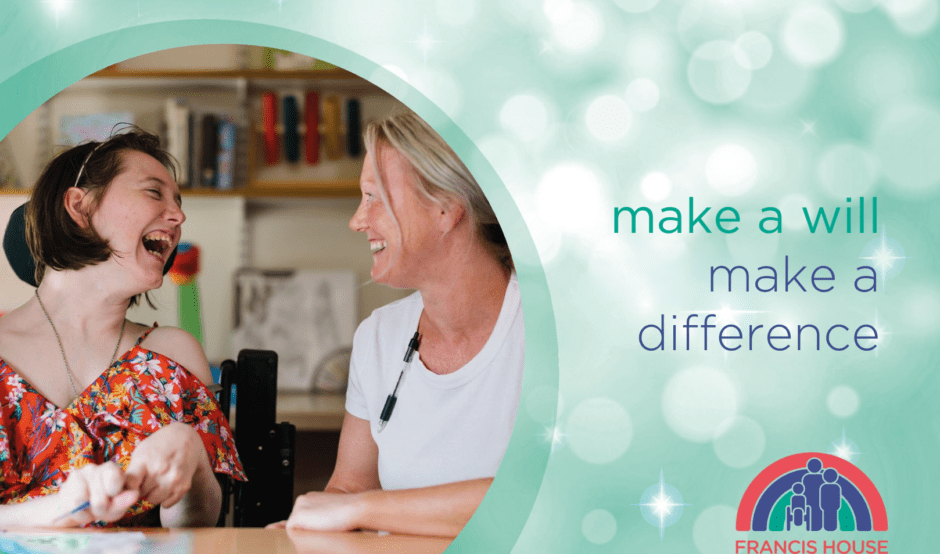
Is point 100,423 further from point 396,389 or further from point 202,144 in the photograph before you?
point 202,144

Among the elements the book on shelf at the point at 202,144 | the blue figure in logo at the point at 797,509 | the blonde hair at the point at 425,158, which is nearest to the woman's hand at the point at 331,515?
the blonde hair at the point at 425,158

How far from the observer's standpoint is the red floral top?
4.14ft

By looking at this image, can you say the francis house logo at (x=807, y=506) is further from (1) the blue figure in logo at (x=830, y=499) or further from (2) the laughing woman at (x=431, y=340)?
(2) the laughing woman at (x=431, y=340)

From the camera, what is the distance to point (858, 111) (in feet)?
3.48

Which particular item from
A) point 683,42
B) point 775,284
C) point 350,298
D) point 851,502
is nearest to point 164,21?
point 683,42

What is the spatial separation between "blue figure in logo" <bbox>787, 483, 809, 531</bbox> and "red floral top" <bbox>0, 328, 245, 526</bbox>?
86 cm

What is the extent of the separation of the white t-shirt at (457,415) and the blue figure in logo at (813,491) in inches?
19.0

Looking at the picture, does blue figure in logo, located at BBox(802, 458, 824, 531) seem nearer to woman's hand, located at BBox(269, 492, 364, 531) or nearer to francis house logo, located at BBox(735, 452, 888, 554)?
francis house logo, located at BBox(735, 452, 888, 554)

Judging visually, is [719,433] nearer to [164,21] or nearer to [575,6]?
[575,6]

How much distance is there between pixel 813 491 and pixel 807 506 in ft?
0.07

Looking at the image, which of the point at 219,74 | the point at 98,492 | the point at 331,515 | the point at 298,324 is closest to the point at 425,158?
the point at 331,515

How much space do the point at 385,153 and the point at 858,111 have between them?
2.30ft

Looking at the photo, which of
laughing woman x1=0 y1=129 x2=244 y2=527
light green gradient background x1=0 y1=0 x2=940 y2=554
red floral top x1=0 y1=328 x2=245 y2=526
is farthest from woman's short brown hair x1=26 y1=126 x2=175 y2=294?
light green gradient background x1=0 y1=0 x2=940 y2=554

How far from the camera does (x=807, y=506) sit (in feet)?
3.53
